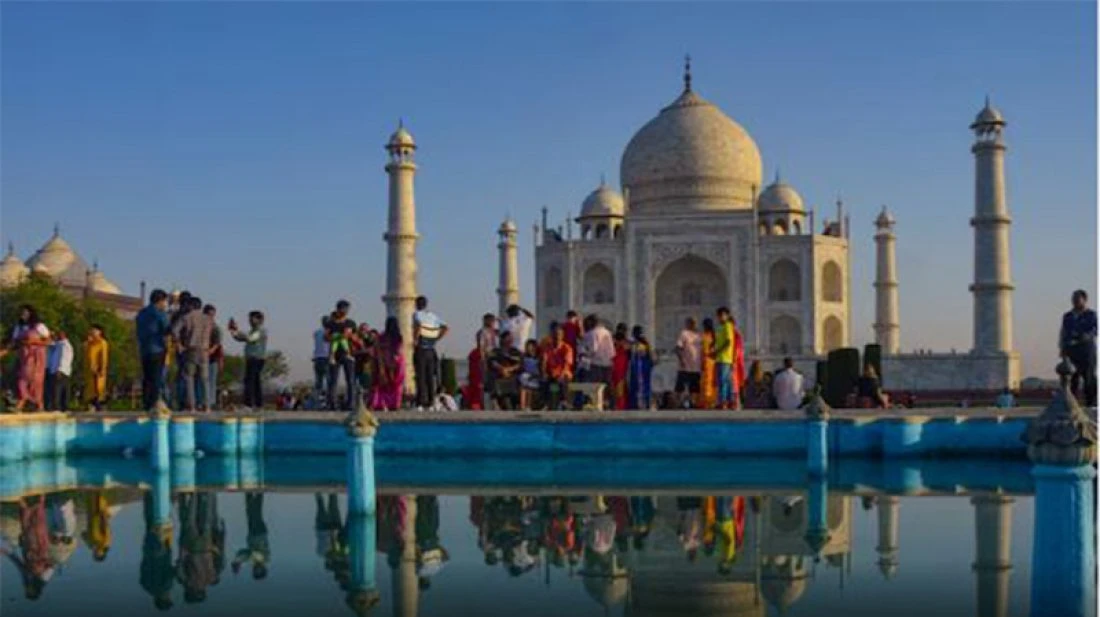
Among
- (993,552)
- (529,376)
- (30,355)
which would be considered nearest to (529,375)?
(529,376)

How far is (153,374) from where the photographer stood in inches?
442

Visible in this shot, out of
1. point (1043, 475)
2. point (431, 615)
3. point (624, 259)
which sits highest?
point (624, 259)

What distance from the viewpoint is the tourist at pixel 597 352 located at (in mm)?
11922

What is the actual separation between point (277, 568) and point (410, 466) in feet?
15.0

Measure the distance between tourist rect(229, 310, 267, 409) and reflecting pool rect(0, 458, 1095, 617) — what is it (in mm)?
2531

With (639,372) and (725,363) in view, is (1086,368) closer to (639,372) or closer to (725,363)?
(725,363)

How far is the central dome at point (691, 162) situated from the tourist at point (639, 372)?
24046 millimetres

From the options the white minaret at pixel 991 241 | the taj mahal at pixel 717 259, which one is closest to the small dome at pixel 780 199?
the taj mahal at pixel 717 259

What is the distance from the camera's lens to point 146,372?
11242 millimetres

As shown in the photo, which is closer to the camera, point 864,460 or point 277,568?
point 277,568

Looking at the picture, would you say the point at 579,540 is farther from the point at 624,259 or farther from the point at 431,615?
the point at 624,259

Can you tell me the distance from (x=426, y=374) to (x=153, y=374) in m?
2.51

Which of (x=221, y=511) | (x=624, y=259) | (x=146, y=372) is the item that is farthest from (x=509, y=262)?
(x=221, y=511)

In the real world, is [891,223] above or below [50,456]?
above
